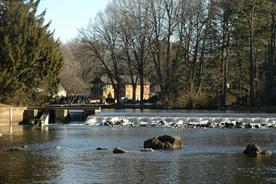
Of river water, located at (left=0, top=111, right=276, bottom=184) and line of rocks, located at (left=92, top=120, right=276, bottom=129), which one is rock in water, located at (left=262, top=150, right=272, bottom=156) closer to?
A: river water, located at (left=0, top=111, right=276, bottom=184)

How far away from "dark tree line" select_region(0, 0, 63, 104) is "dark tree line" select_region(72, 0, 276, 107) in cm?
2027

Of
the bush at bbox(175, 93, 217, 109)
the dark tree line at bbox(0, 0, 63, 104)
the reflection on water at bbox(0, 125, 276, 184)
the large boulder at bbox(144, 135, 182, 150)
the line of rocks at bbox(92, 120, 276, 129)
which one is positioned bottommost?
the reflection on water at bbox(0, 125, 276, 184)

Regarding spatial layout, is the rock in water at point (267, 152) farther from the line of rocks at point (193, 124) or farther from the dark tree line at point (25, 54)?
the dark tree line at point (25, 54)

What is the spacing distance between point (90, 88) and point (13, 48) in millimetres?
65277

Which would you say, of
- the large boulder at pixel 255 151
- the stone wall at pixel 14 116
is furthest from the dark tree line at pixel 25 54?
the large boulder at pixel 255 151

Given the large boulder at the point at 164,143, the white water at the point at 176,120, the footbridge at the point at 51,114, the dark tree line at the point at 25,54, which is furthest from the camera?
the footbridge at the point at 51,114

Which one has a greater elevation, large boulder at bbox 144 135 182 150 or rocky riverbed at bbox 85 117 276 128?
rocky riverbed at bbox 85 117 276 128

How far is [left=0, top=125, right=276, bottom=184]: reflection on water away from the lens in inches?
680

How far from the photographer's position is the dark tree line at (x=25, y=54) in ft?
146

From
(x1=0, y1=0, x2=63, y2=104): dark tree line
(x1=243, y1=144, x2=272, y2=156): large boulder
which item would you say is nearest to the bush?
(x1=0, y1=0, x2=63, y2=104): dark tree line

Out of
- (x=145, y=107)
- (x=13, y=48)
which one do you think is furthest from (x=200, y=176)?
(x=145, y=107)

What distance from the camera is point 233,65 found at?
7006 cm

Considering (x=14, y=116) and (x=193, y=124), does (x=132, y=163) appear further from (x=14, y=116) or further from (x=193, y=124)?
(x=14, y=116)

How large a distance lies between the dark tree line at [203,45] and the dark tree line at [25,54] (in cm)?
2027
